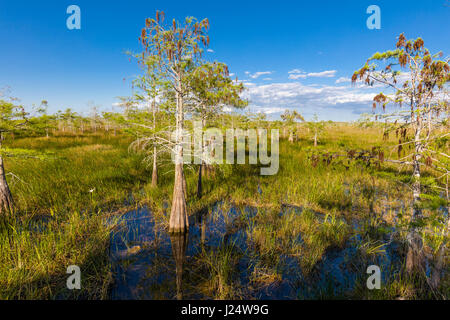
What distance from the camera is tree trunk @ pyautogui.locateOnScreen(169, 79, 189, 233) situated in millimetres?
7004

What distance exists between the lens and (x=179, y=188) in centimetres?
728

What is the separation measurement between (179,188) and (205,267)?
2952 mm

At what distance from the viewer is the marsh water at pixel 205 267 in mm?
4934

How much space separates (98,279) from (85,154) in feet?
60.7

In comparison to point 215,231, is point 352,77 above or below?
above

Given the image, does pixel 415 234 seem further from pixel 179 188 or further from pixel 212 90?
pixel 212 90

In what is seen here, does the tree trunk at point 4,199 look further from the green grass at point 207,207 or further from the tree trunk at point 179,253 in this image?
the tree trunk at point 179,253

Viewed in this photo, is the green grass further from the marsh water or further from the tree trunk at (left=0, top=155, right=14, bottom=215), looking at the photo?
the tree trunk at (left=0, top=155, right=14, bottom=215)

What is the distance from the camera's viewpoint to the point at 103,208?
9.35m

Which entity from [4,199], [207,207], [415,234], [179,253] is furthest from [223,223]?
[4,199]


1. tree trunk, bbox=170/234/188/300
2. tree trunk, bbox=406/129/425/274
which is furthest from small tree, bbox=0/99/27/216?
tree trunk, bbox=406/129/425/274

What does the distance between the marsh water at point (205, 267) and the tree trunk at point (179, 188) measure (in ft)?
1.49

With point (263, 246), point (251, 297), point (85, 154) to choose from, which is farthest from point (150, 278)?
point (85, 154)
